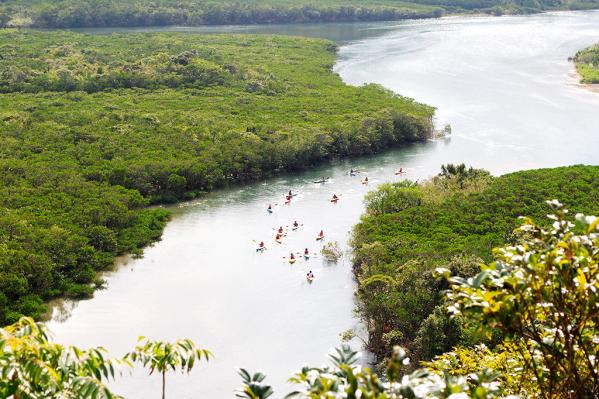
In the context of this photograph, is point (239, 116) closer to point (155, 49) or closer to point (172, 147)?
point (172, 147)

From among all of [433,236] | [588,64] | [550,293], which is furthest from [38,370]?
[588,64]

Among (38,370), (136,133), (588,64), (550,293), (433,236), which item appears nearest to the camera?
(38,370)

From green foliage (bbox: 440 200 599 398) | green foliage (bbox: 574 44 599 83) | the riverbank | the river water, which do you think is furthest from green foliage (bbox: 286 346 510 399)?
green foliage (bbox: 574 44 599 83)

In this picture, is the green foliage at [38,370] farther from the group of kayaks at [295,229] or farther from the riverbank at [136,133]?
the group of kayaks at [295,229]

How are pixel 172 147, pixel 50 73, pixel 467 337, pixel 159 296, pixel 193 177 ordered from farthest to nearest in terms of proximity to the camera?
pixel 50 73 → pixel 172 147 → pixel 193 177 → pixel 159 296 → pixel 467 337

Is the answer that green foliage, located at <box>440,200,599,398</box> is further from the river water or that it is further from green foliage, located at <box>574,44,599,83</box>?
green foliage, located at <box>574,44,599,83</box>

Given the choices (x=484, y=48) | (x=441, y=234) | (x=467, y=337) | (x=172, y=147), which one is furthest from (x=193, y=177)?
(x=484, y=48)

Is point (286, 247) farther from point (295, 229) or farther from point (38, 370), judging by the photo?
point (38, 370)
